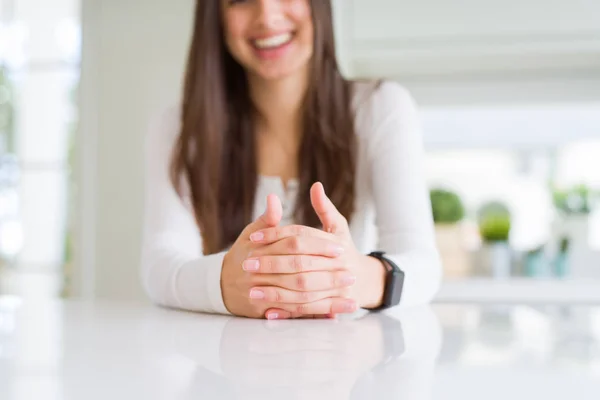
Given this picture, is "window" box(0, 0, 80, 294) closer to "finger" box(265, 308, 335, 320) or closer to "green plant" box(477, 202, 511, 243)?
"green plant" box(477, 202, 511, 243)

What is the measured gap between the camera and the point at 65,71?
3.04 metres

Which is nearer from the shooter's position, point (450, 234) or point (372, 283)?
point (372, 283)

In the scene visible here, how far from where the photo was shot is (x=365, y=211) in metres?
1.33

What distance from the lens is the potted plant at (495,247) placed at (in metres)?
2.46

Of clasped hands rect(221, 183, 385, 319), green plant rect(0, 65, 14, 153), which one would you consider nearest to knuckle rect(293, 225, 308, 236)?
clasped hands rect(221, 183, 385, 319)

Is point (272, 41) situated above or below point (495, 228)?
above

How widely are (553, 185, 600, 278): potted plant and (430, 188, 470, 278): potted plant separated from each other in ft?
1.48

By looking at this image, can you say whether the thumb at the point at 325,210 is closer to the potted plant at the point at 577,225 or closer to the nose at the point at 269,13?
the nose at the point at 269,13

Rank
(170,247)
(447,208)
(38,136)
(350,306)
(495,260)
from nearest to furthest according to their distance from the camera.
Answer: (350,306) → (170,247) → (495,260) → (447,208) → (38,136)

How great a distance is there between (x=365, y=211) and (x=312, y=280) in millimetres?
555

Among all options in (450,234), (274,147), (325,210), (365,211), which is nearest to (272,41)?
(274,147)

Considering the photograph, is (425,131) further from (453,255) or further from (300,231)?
(300,231)

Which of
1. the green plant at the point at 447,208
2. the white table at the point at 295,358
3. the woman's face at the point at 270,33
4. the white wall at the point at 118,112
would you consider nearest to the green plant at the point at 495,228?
the green plant at the point at 447,208

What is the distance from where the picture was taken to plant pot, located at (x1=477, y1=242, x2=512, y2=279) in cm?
246
